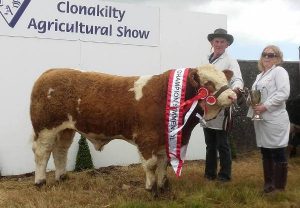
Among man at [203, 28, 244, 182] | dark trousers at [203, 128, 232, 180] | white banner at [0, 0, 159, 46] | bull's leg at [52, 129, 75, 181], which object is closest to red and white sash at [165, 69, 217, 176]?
man at [203, 28, 244, 182]

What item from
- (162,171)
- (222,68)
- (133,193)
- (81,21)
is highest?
(81,21)

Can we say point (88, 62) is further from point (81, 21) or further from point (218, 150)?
point (218, 150)

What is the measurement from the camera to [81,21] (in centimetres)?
825

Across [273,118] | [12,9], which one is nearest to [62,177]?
[12,9]

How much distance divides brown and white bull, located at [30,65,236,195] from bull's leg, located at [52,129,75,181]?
0.39ft

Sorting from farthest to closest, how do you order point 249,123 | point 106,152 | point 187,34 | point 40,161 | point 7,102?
point 249,123
point 187,34
point 106,152
point 7,102
point 40,161

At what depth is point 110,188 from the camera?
6.47m

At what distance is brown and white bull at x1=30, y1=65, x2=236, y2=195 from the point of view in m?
5.72

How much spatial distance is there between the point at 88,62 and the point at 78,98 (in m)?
2.38

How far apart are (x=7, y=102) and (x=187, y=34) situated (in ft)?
11.9

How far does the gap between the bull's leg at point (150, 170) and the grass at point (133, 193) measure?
13cm

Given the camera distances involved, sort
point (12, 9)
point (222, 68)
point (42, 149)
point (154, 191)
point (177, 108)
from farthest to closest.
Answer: point (12, 9)
point (222, 68)
point (42, 149)
point (154, 191)
point (177, 108)

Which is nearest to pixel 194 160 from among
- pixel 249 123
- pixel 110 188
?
pixel 249 123

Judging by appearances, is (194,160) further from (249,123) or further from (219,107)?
(219,107)
